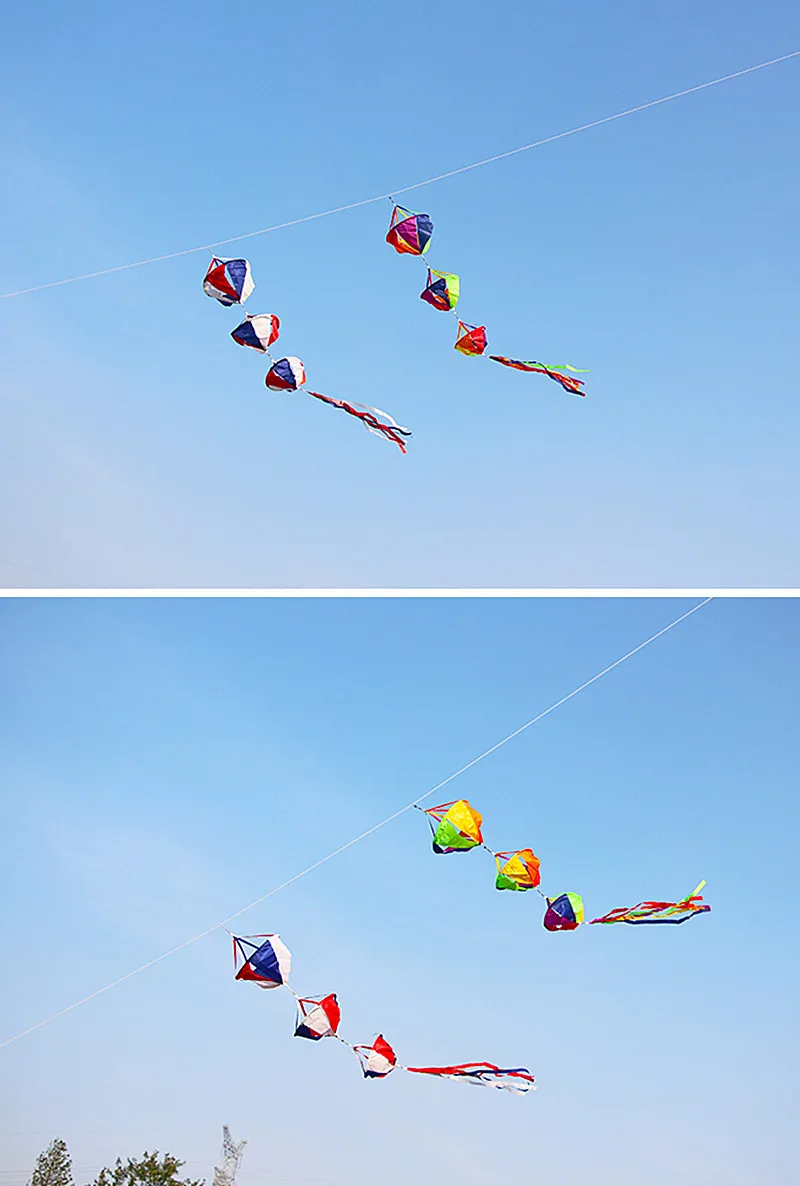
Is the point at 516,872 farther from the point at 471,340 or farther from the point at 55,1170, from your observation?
the point at 55,1170

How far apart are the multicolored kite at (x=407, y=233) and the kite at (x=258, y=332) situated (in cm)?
36

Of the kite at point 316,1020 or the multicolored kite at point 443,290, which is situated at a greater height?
the multicolored kite at point 443,290

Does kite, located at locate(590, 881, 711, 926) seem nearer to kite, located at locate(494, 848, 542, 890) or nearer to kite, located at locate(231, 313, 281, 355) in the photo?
kite, located at locate(494, 848, 542, 890)

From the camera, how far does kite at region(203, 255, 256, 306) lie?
2402 mm

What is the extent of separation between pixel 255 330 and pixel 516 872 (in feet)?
4.66

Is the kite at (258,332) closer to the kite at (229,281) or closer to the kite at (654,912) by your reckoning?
the kite at (229,281)

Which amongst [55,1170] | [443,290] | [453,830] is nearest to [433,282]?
[443,290]

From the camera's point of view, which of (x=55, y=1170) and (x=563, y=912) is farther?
(x=55, y=1170)

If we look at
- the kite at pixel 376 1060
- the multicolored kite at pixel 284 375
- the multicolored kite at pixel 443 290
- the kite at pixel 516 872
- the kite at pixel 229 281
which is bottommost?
the kite at pixel 376 1060

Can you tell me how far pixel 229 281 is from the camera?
7.91 ft

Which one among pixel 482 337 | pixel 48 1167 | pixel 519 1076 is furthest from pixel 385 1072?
pixel 48 1167

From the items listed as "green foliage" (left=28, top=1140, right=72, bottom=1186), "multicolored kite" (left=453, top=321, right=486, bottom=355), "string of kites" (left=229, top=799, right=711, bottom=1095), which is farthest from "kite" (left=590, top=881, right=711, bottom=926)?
"green foliage" (left=28, top=1140, right=72, bottom=1186)

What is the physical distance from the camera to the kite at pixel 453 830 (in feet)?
8.43

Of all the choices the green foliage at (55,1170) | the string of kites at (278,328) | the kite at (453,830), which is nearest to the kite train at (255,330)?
the string of kites at (278,328)
